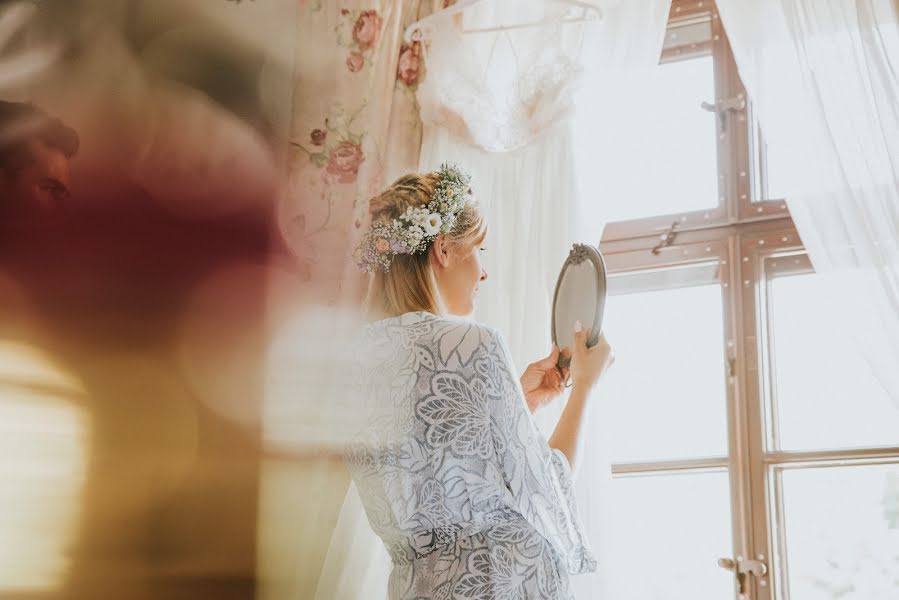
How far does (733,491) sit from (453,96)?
98 cm

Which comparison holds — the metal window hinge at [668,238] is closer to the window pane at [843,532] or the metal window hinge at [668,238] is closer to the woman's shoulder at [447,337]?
the window pane at [843,532]

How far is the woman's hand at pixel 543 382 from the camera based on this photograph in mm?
1678

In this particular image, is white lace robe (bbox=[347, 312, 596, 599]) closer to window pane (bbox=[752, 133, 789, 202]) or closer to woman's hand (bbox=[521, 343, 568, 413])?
woman's hand (bbox=[521, 343, 568, 413])

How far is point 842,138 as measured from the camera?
68.8 inches

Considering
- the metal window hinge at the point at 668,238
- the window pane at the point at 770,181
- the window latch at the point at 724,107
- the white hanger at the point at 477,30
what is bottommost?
the metal window hinge at the point at 668,238

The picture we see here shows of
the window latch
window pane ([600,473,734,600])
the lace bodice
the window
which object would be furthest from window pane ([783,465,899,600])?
the lace bodice

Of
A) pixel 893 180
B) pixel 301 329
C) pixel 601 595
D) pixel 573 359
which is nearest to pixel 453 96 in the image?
pixel 301 329

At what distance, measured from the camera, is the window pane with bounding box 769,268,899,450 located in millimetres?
1859

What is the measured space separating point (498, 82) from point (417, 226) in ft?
2.28

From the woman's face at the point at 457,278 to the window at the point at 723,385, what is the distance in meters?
0.41

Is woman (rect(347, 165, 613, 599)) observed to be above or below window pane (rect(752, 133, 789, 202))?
below

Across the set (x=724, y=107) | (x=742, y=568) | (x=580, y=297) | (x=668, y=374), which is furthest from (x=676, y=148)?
(x=742, y=568)

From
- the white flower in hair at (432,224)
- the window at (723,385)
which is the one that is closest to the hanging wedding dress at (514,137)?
the window at (723,385)

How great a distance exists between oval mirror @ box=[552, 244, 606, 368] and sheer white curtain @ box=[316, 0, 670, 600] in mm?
223
